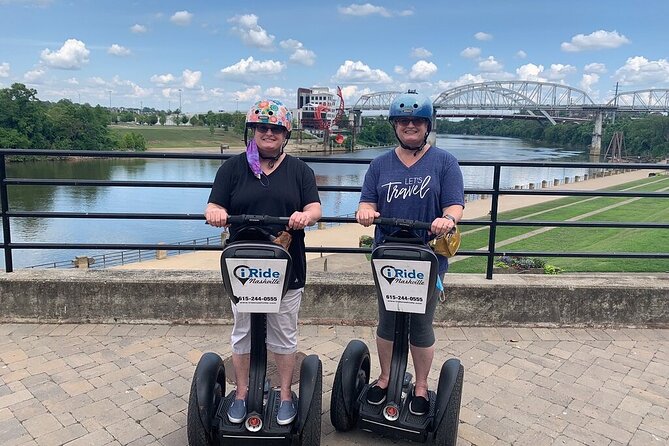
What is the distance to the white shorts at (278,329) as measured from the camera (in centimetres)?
271

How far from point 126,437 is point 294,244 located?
4.63ft

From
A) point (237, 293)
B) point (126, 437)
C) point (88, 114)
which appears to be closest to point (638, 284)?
point (237, 293)

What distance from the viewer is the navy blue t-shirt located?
270 centimetres

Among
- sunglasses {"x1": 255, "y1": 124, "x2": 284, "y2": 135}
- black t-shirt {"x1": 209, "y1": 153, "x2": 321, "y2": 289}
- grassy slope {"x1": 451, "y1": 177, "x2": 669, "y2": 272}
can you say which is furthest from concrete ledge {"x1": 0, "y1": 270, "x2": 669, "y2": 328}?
grassy slope {"x1": 451, "y1": 177, "x2": 669, "y2": 272}

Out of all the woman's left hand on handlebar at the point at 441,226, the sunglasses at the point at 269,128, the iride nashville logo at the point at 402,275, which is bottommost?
the iride nashville logo at the point at 402,275

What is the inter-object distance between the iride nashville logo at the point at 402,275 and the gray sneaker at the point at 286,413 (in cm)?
82

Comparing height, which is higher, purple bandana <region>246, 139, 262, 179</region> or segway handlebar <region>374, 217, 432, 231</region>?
purple bandana <region>246, 139, 262, 179</region>

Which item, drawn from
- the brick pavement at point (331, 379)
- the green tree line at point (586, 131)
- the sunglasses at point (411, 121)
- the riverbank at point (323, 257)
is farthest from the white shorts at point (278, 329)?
the green tree line at point (586, 131)

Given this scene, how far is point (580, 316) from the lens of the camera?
449 cm

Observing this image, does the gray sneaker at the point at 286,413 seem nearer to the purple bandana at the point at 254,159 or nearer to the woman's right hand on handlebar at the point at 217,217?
the woman's right hand on handlebar at the point at 217,217

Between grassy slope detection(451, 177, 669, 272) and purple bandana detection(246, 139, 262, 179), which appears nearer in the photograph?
purple bandana detection(246, 139, 262, 179)

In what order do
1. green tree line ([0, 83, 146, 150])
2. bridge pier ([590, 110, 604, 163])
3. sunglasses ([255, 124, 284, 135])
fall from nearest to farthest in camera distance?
1. sunglasses ([255, 124, 284, 135])
2. green tree line ([0, 83, 146, 150])
3. bridge pier ([590, 110, 604, 163])

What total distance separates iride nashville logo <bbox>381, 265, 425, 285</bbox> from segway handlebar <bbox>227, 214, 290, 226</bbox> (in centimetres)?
54

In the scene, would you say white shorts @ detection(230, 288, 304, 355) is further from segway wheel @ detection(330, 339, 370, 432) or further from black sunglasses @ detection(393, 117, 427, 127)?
black sunglasses @ detection(393, 117, 427, 127)
